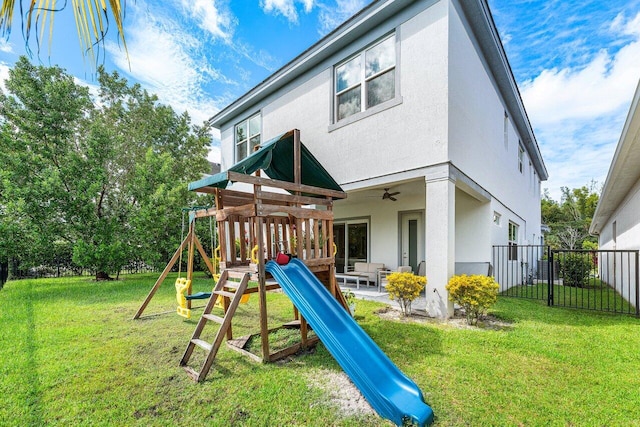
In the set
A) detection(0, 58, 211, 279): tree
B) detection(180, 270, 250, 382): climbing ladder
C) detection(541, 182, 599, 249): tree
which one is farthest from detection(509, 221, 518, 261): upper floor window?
detection(541, 182, 599, 249): tree

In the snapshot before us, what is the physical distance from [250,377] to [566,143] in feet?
149

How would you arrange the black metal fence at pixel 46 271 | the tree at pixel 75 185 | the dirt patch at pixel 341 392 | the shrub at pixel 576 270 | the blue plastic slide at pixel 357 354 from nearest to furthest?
the blue plastic slide at pixel 357 354 < the dirt patch at pixel 341 392 < the tree at pixel 75 185 < the shrub at pixel 576 270 < the black metal fence at pixel 46 271

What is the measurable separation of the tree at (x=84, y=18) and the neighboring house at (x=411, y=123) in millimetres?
5848

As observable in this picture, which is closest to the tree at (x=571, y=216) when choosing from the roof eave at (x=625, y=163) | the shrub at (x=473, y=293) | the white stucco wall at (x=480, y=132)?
the roof eave at (x=625, y=163)

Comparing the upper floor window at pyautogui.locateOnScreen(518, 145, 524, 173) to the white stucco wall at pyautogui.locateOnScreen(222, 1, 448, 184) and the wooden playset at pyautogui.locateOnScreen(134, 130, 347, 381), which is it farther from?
the wooden playset at pyautogui.locateOnScreen(134, 130, 347, 381)

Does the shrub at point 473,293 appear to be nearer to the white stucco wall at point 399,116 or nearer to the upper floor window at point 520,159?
the white stucco wall at point 399,116

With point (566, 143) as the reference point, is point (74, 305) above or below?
below

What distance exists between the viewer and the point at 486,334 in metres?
5.03

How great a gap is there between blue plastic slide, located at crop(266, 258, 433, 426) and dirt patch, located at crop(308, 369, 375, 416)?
0.55ft

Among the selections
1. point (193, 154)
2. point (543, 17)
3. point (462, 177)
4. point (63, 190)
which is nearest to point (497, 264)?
point (462, 177)

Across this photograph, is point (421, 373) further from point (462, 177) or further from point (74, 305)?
point (74, 305)

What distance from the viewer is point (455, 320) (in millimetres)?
5918

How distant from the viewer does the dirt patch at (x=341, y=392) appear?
2.95 m

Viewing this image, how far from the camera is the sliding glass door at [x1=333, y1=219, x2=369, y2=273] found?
1157 cm
